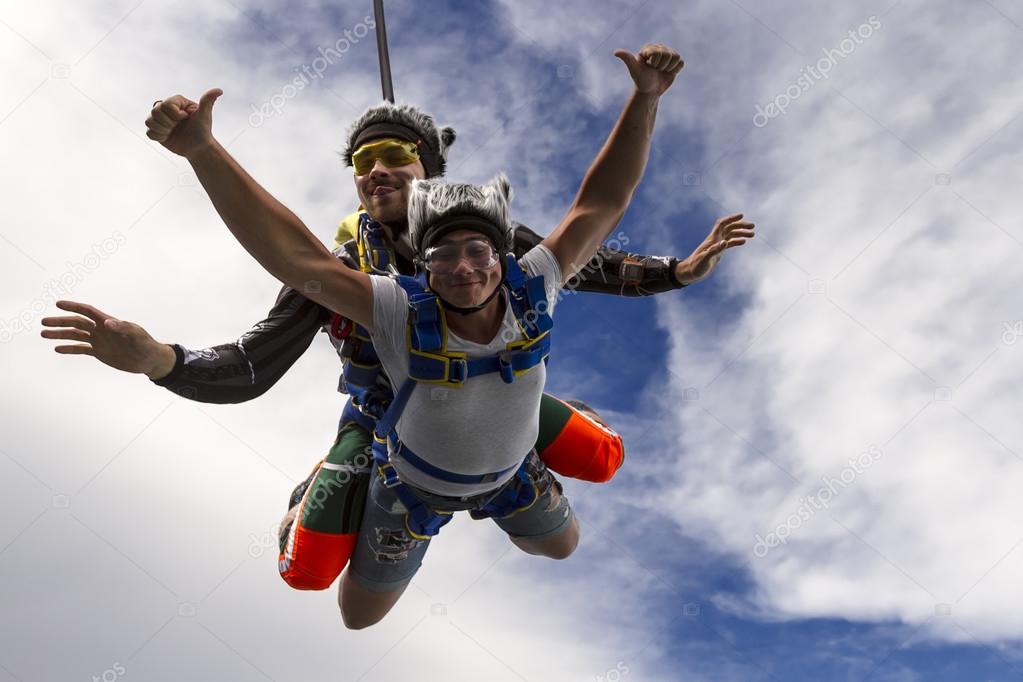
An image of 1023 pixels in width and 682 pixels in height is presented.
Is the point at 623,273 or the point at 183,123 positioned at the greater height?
the point at 183,123

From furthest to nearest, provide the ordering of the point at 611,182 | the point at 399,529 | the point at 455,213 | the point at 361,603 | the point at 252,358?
the point at 361,603 < the point at 399,529 < the point at 252,358 < the point at 611,182 < the point at 455,213

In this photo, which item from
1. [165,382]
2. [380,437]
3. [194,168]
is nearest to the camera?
[194,168]

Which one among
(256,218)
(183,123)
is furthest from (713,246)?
(183,123)

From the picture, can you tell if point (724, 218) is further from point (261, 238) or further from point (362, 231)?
point (261, 238)

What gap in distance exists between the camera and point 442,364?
292 cm

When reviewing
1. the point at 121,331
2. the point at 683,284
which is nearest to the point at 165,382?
the point at 121,331

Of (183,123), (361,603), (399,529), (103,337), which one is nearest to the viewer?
(183,123)

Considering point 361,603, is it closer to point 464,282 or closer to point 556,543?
point 556,543

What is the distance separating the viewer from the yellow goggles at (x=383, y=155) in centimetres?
389

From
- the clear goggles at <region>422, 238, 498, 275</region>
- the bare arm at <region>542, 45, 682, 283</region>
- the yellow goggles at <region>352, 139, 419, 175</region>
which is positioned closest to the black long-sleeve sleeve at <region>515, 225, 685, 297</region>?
the yellow goggles at <region>352, 139, 419, 175</region>

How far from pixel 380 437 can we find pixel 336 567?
86cm

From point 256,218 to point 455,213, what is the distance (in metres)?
0.72

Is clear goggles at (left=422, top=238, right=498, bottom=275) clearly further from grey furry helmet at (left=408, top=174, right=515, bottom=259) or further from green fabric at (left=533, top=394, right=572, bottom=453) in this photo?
green fabric at (left=533, top=394, right=572, bottom=453)

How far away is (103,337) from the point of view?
281 cm
